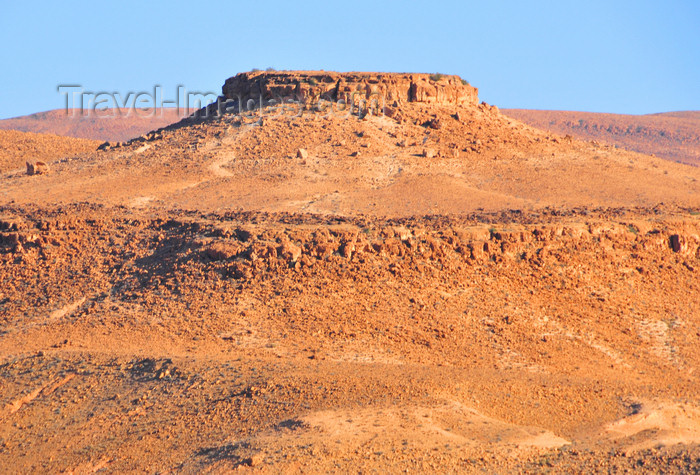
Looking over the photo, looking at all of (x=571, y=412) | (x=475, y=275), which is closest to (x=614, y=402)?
(x=571, y=412)

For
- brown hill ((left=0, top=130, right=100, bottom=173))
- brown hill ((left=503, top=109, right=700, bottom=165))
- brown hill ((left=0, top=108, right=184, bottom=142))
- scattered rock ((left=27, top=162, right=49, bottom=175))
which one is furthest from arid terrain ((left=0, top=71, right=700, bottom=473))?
brown hill ((left=0, top=108, right=184, bottom=142))

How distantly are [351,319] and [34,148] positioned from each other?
2476cm

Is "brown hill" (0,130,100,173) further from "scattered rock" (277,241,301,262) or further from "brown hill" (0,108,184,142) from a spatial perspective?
"brown hill" (0,108,184,142)

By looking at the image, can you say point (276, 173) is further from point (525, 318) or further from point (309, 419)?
point (309, 419)

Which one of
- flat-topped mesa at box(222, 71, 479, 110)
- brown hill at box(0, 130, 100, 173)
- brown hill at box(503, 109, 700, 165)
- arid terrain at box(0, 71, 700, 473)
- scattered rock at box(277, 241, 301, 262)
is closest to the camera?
arid terrain at box(0, 71, 700, 473)

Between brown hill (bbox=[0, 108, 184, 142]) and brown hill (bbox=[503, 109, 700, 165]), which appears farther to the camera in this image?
brown hill (bbox=[0, 108, 184, 142])

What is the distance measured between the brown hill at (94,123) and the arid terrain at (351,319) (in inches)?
2333

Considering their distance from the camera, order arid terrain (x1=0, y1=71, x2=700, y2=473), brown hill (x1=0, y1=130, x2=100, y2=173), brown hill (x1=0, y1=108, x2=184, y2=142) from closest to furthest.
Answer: arid terrain (x1=0, y1=71, x2=700, y2=473)
brown hill (x1=0, y1=130, x2=100, y2=173)
brown hill (x1=0, y1=108, x2=184, y2=142)

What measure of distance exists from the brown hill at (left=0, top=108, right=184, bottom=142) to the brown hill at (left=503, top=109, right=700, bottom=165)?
38.8 meters

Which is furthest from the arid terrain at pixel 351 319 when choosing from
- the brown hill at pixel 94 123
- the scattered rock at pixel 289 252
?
the brown hill at pixel 94 123

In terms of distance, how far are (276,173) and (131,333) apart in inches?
446

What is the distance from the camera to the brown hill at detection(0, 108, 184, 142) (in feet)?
271

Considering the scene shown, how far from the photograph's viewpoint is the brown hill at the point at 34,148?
1261 inches

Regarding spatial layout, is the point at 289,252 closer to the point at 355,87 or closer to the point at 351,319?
the point at 351,319
